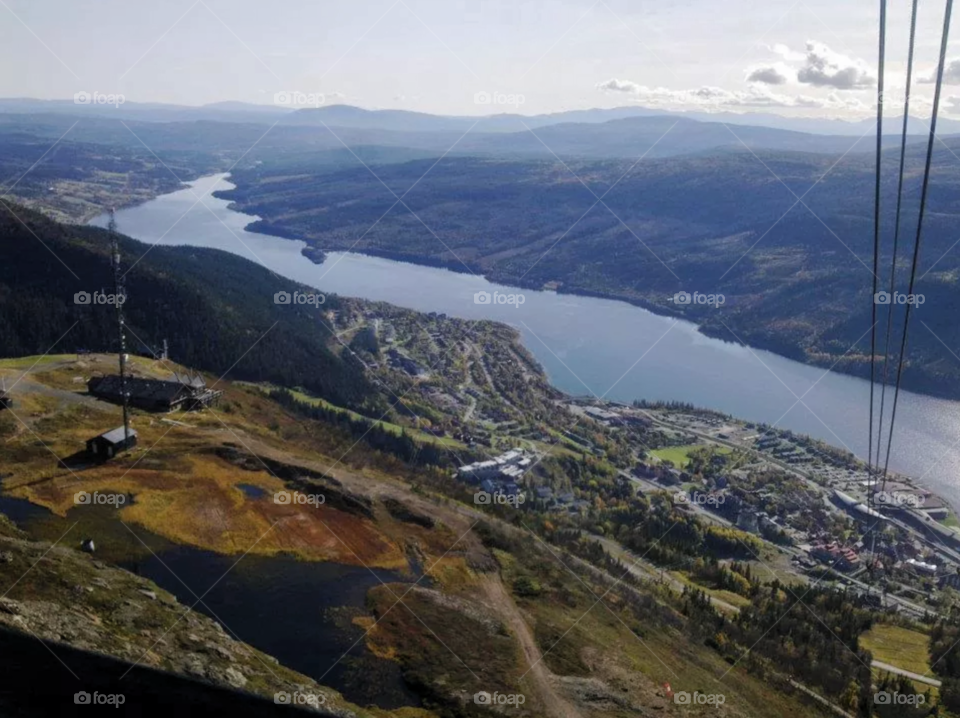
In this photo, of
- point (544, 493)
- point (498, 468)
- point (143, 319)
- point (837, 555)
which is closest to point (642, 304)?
point (498, 468)

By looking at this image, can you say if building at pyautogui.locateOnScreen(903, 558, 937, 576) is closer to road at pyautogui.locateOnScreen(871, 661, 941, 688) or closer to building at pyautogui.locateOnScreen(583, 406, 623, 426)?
road at pyautogui.locateOnScreen(871, 661, 941, 688)

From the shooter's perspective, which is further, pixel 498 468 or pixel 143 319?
pixel 143 319

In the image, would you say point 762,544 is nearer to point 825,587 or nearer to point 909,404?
point 825,587

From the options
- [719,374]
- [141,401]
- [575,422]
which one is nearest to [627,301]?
[719,374]

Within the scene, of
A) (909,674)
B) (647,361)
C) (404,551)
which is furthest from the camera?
(647,361)

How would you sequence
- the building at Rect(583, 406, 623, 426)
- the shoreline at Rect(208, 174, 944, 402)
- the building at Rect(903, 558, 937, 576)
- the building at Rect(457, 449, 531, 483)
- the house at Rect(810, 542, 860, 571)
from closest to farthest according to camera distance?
the house at Rect(810, 542, 860, 571) < the building at Rect(903, 558, 937, 576) < the building at Rect(457, 449, 531, 483) < the building at Rect(583, 406, 623, 426) < the shoreline at Rect(208, 174, 944, 402)

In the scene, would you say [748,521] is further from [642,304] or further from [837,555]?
[642,304]

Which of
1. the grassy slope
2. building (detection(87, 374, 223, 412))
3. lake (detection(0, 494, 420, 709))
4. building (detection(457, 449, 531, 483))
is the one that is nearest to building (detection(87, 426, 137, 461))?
the grassy slope
